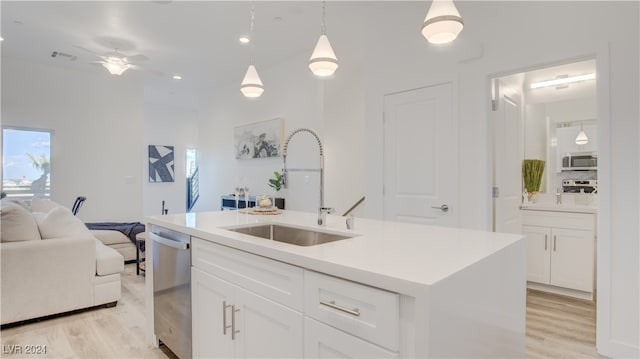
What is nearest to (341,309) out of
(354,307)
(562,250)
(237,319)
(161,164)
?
(354,307)

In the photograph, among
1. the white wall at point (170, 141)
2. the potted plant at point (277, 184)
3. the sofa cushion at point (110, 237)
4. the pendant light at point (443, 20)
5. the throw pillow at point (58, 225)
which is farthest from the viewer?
the white wall at point (170, 141)

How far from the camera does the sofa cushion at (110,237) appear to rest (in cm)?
467

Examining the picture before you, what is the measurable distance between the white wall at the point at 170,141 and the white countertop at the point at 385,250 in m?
6.90

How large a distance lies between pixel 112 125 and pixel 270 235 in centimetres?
550

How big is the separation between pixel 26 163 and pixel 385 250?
6.54 metres

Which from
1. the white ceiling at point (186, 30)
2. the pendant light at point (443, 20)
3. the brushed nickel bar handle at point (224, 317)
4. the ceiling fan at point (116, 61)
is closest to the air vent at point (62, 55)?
the white ceiling at point (186, 30)

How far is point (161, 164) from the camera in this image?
8445mm

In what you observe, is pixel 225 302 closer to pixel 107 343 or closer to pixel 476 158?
pixel 107 343

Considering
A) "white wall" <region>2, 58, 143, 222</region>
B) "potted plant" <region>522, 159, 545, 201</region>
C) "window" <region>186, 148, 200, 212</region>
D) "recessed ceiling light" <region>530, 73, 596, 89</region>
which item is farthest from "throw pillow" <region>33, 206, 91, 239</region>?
"window" <region>186, 148, 200, 212</region>

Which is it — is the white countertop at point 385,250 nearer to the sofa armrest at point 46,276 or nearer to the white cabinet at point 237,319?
the white cabinet at point 237,319

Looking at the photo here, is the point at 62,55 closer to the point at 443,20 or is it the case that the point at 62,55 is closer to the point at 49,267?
the point at 49,267

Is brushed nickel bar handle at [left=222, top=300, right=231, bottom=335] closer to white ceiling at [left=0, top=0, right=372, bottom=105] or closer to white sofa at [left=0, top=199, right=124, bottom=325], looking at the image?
→ white sofa at [left=0, top=199, right=124, bottom=325]

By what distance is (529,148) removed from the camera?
4156mm

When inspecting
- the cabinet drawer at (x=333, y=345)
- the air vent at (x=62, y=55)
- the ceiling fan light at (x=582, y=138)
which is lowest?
the cabinet drawer at (x=333, y=345)
